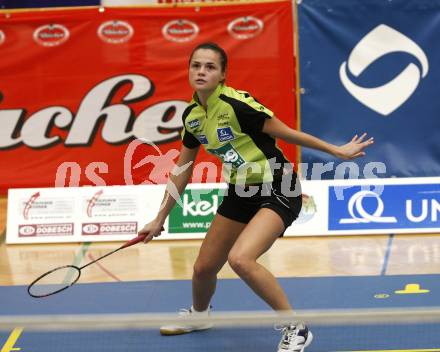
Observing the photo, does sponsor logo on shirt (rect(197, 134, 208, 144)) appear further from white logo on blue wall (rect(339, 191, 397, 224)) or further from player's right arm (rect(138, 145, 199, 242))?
white logo on blue wall (rect(339, 191, 397, 224))

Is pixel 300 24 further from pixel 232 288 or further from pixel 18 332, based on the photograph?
pixel 18 332

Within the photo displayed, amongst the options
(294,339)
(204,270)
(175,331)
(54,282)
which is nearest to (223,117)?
(204,270)

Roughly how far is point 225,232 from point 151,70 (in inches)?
188

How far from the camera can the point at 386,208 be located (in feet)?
29.0

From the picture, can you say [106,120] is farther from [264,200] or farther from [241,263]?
[241,263]

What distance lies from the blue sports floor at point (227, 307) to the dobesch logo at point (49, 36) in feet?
11.9

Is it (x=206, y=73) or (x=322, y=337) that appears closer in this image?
(x=206, y=73)

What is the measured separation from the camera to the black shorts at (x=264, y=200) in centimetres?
565

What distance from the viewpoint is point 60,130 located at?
33.7ft

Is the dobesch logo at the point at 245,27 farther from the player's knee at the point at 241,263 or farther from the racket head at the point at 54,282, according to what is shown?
the player's knee at the point at 241,263

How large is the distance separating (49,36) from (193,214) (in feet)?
9.59

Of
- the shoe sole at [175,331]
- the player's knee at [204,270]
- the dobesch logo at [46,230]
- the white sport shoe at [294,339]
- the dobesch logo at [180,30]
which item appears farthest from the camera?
the dobesch logo at [180,30]

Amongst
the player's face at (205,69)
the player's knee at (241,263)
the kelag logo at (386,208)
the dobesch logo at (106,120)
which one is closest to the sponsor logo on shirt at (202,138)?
the player's face at (205,69)

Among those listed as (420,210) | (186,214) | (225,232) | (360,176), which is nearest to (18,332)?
(225,232)
